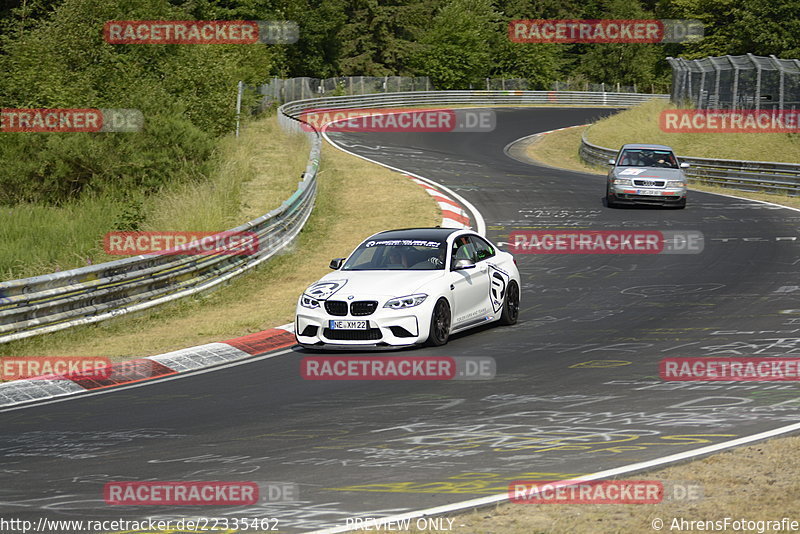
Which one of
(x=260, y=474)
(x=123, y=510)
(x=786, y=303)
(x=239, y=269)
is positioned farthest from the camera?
(x=239, y=269)

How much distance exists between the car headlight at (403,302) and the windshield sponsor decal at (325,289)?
748 mm

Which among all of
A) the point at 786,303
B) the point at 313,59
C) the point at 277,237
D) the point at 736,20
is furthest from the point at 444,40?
the point at 786,303

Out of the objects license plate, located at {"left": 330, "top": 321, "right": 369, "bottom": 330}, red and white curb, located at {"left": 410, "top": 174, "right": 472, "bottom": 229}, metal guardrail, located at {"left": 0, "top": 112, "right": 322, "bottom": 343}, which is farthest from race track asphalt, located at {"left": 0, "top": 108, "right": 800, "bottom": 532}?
red and white curb, located at {"left": 410, "top": 174, "right": 472, "bottom": 229}

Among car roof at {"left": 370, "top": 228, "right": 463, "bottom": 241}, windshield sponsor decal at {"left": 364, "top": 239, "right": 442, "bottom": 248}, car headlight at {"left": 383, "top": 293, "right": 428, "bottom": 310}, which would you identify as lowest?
car headlight at {"left": 383, "top": 293, "right": 428, "bottom": 310}

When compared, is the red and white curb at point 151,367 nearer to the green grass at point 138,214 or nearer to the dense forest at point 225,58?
the green grass at point 138,214

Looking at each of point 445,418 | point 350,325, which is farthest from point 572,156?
point 445,418

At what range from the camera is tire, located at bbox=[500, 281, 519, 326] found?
14492 mm

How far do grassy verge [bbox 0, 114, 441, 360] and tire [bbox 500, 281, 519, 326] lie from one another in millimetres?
3269

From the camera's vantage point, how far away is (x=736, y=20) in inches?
2625

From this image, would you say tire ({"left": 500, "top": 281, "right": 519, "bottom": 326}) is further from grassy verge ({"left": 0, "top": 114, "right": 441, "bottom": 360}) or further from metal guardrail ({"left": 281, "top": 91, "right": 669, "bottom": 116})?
metal guardrail ({"left": 281, "top": 91, "right": 669, "bottom": 116})

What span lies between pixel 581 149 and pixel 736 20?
1115 inches

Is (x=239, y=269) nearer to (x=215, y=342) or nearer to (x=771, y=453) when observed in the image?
(x=215, y=342)

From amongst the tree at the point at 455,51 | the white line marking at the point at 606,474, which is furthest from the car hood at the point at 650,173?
the tree at the point at 455,51

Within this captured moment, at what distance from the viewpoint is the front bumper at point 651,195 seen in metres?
27.0
